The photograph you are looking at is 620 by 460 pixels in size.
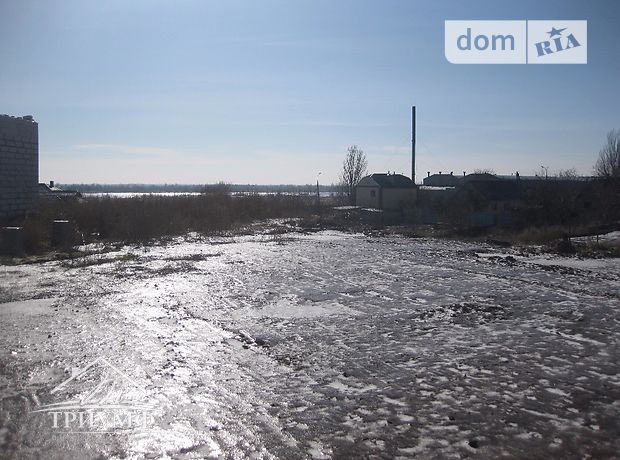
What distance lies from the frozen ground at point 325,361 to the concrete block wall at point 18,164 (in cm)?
804

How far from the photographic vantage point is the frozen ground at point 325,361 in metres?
4.63

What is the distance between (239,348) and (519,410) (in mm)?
3746

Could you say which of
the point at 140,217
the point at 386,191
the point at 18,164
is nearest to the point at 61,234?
the point at 18,164

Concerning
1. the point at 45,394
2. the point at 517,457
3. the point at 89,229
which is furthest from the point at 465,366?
the point at 89,229

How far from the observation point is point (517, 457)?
4.32 metres

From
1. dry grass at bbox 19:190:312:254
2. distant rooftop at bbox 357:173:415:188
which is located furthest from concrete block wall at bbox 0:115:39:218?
distant rooftop at bbox 357:173:415:188

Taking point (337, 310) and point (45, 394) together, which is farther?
point (337, 310)

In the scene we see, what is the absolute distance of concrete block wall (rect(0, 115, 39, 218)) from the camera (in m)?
20.7

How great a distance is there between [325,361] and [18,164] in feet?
62.9

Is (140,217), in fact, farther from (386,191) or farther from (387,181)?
(387,181)

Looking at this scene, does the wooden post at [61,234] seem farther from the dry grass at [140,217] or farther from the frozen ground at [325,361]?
the frozen ground at [325,361]

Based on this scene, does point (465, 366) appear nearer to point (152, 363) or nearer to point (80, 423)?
point (152, 363)

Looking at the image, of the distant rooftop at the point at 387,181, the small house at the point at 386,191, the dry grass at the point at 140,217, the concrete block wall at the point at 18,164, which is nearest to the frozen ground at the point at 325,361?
the concrete block wall at the point at 18,164

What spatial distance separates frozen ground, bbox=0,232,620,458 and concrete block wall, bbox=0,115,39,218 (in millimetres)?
8043
